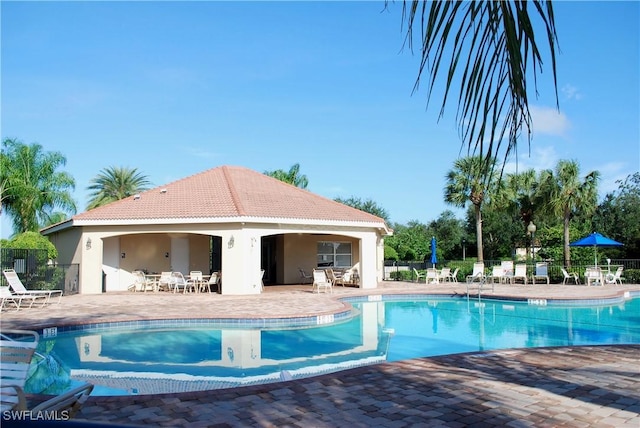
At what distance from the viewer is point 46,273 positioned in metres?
17.8

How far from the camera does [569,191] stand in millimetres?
27672

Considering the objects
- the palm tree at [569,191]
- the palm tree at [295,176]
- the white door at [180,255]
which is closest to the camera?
the white door at [180,255]

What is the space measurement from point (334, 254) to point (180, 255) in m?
7.94

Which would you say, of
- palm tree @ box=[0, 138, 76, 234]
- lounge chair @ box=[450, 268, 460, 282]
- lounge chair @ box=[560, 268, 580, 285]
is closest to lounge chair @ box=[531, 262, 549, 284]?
lounge chair @ box=[560, 268, 580, 285]

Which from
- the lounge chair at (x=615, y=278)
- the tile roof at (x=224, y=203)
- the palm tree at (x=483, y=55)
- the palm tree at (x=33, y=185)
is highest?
the palm tree at (x=33, y=185)

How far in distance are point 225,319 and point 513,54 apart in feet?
39.7

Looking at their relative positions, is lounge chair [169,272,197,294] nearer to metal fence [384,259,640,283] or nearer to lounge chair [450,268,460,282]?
metal fence [384,259,640,283]

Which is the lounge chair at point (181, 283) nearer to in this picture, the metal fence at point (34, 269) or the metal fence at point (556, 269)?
the metal fence at point (34, 269)

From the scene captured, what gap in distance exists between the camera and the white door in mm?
23234

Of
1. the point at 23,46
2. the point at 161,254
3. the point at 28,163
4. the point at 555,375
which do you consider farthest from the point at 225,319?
the point at 28,163

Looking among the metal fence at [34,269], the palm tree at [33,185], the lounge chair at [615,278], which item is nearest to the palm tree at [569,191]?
the lounge chair at [615,278]

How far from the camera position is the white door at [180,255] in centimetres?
2323

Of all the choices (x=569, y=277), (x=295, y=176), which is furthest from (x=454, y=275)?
Result: (x=295, y=176)

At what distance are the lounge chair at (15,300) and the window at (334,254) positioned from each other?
43.0 feet
